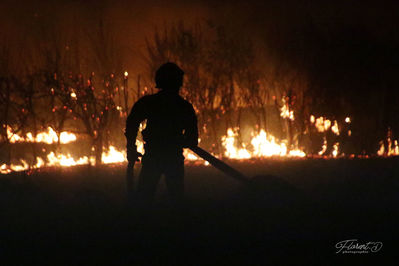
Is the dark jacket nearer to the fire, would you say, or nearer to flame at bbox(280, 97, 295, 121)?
the fire

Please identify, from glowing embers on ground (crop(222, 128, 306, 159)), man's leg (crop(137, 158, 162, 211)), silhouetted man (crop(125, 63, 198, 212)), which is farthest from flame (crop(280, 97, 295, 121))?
man's leg (crop(137, 158, 162, 211))

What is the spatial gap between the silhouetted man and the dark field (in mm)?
532

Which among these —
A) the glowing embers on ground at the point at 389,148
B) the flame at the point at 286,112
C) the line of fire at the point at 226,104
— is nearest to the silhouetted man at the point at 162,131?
the line of fire at the point at 226,104

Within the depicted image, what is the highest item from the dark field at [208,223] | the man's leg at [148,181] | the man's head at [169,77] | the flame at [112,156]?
the man's head at [169,77]

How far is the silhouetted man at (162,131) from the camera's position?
655cm

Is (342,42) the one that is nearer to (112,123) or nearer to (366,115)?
(366,115)

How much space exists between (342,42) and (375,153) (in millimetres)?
4284

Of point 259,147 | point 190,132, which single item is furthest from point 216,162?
point 259,147

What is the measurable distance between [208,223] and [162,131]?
1445 mm

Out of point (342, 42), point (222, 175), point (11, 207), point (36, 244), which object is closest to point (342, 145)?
point (342, 42)

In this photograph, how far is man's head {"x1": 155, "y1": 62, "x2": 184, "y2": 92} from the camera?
21.5 feet

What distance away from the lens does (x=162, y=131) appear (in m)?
6.59

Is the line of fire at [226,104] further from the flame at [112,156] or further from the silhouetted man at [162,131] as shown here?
the silhouetted man at [162,131]
